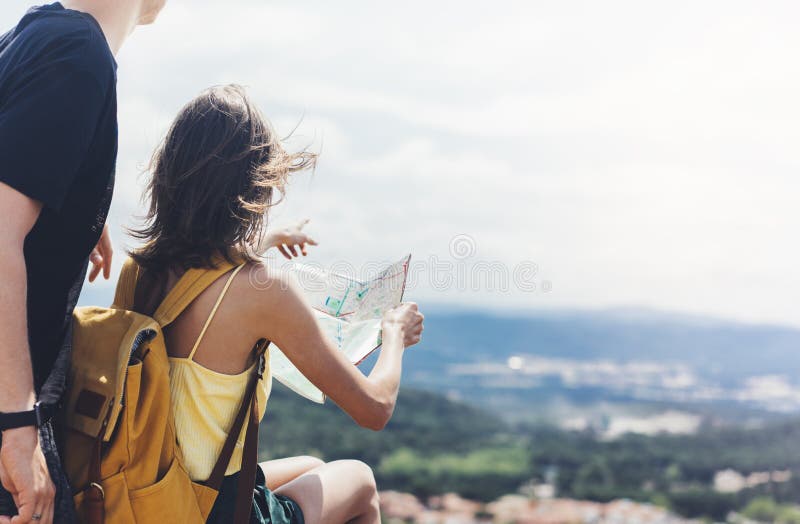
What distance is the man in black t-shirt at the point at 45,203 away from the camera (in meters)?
1.37

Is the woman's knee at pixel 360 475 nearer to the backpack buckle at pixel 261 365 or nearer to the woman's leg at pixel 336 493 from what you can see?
the woman's leg at pixel 336 493

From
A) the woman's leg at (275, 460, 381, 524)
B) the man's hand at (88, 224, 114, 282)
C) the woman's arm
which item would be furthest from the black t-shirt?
the woman's leg at (275, 460, 381, 524)

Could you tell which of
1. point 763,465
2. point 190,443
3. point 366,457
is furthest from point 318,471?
point 763,465

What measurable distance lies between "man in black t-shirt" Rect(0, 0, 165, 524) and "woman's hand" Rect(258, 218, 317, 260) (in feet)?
2.66

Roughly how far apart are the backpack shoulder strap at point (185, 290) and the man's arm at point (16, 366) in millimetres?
400

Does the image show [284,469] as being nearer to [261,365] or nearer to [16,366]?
[261,365]

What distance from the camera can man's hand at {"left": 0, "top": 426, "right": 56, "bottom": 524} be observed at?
1.36 meters

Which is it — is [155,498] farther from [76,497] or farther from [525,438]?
[525,438]

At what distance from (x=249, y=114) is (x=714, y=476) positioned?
39.0 feet

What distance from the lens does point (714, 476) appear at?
12.0m

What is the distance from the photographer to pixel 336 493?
206cm

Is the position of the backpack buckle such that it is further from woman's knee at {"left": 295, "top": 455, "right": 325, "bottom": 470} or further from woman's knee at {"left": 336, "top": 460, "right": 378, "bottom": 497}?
woman's knee at {"left": 295, "top": 455, "right": 325, "bottom": 470}

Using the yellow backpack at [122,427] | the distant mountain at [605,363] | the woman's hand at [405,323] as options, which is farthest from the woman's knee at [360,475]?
the distant mountain at [605,363]

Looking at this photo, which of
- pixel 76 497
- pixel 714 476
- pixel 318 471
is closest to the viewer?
pixel 76 497
